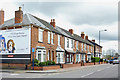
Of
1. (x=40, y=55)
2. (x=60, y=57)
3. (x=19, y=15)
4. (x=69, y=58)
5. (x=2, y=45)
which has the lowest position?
(x=69, y=58)

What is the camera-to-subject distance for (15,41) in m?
26.3

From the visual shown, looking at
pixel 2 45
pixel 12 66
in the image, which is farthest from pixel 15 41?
pixel 12 66

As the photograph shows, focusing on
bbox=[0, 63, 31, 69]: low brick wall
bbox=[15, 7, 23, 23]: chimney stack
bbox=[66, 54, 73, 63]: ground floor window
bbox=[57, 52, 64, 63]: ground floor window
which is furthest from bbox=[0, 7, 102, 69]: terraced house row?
bbox=[66, 54, 73, 63]: ground floor window

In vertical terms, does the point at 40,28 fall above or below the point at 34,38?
above

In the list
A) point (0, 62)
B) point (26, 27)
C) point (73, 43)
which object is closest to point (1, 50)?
point (0, 62)

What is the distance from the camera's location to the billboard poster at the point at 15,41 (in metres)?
25.3

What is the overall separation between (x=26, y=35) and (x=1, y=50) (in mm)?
5508

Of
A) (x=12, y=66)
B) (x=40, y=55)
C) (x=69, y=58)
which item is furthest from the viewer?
(x=69, y=58)

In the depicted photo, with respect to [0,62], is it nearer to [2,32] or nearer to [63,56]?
[2,32]

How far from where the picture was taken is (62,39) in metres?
35.7

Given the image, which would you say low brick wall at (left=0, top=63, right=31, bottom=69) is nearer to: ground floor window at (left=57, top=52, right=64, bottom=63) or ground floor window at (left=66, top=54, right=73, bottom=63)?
ground floor window at (left=57, top=52, right=64, bottom=63)

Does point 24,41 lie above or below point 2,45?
above

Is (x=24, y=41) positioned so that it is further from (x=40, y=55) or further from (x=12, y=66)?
(x=12, y=66)

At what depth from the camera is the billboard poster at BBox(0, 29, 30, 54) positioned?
2533cm
